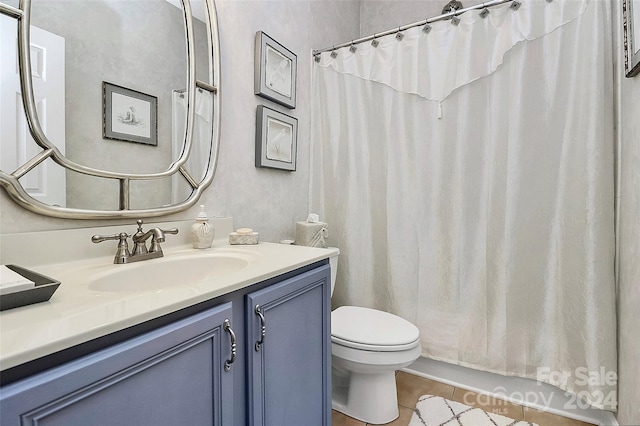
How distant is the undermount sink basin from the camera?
0.84 meters

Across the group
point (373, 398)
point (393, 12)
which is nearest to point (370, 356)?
point (373, 398)

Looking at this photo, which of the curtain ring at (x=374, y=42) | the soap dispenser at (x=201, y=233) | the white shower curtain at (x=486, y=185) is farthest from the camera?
the curtain ring at (x=374, y=42)

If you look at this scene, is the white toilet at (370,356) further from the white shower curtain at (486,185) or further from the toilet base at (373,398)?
the white shower curtain at (486,185)

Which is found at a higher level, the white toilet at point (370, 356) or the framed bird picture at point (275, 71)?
the framed bird picture at point (275, 71)

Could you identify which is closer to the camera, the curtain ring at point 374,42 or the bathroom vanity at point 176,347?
the bathroom vanity at point 176,347

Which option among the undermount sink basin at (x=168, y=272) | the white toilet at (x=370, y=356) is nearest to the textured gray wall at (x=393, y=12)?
the white toilet at (x=370, y=356)

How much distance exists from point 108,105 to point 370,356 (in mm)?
1329

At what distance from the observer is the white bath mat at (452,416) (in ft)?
4.73

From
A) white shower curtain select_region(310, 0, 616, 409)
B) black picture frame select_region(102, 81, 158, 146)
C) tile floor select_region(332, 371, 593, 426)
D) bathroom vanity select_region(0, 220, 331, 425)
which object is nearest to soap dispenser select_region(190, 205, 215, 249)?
bathroom vanity select_region(0, 220, 331, 425)

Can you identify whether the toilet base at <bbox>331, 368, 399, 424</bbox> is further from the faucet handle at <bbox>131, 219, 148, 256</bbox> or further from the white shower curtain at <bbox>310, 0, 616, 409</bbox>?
the faucet handle at <bbox>131, 219, 148, 256</bbox>

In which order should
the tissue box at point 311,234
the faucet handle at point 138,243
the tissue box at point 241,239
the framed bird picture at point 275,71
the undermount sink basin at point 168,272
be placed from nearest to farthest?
the undermount sink basin at point 168,272, the faucet handle at point 138,243, the tissue box at point 241,239, the framed bird picture at point 275,71, the tissue box at point 311,234

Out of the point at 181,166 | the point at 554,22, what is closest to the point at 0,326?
the point at 181,166

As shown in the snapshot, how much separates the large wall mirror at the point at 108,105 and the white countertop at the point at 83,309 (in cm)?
23

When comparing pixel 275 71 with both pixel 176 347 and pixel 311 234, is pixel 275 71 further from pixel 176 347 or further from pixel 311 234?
pixel 176 347
